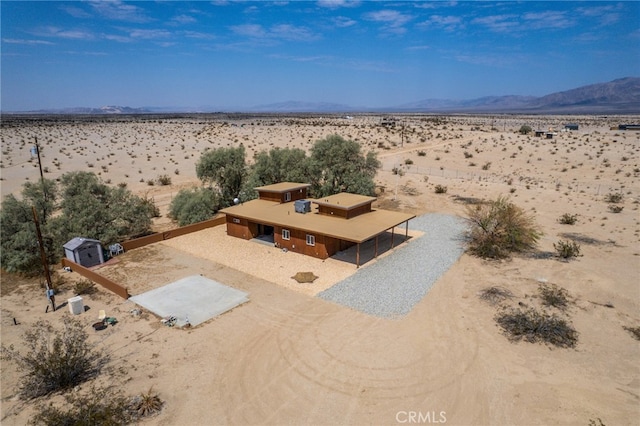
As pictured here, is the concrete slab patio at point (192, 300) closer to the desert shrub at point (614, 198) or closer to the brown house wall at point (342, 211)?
the brown house wall at point (342, 211)

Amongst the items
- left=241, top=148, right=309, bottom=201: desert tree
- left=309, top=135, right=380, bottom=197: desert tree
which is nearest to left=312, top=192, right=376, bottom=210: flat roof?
left=309, top=135, right=380, bottom=197: desert tree

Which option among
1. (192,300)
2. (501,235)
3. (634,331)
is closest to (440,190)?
(501,235)

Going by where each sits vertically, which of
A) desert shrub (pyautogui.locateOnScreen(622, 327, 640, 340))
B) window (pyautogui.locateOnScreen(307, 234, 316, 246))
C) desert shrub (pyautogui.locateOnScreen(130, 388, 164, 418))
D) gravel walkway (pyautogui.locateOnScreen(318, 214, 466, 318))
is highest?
window (pyautogui.locateOnScreen(307, 234, 316, 246))

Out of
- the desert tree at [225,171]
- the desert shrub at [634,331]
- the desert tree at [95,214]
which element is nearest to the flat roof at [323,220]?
the desert tree at [95,214]

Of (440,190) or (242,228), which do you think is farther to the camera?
(440,190)

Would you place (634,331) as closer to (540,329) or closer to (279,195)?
(540,329)

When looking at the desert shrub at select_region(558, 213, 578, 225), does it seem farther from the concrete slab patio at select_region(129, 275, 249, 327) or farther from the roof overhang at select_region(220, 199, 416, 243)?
the concrete slab patio at select_region(129, 275, 249, 327)

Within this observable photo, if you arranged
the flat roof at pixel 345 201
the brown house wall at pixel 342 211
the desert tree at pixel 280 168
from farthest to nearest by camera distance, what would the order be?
1. the desert tree at pixel 280 168
2. the brown house wall at pixel 342 211
3. the flat roof at pixel 345 201
